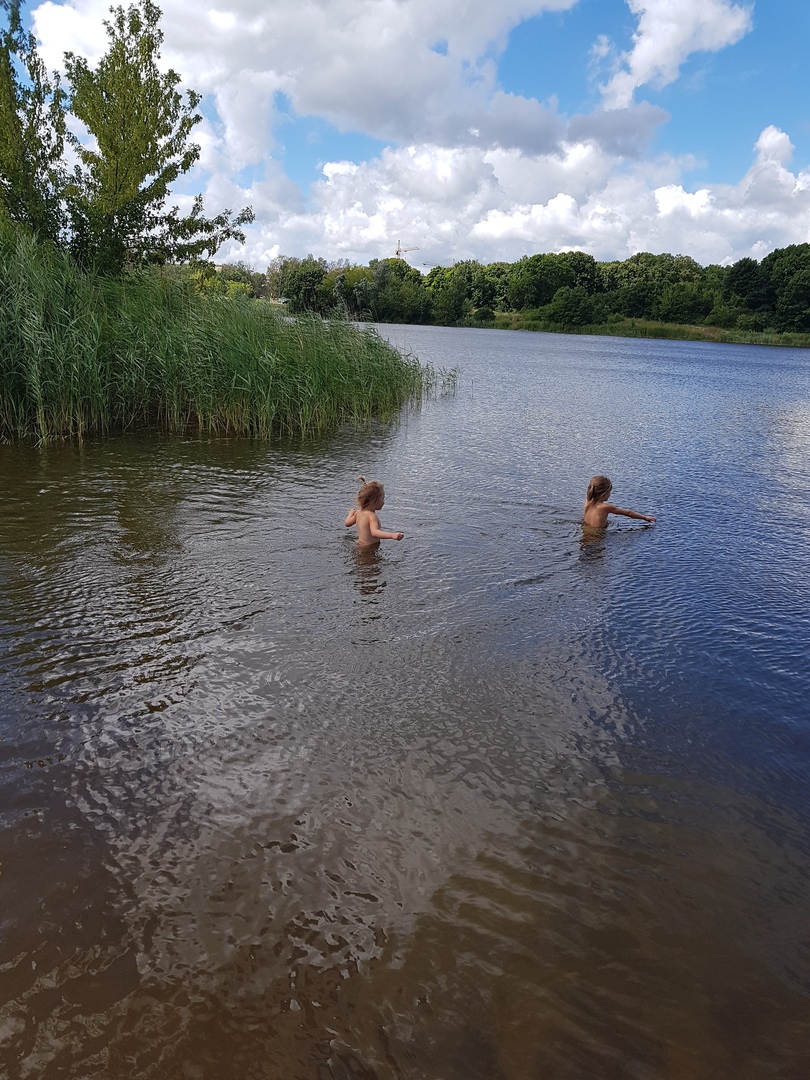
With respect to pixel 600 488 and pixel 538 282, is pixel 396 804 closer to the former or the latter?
pixel 600 488

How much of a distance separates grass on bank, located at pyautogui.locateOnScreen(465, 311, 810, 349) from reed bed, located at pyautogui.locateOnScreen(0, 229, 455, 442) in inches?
3418

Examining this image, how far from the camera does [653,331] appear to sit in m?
97.7

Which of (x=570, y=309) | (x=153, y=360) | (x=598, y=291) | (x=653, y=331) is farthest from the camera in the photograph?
(x=598, y=291)

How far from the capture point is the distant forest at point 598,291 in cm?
9500

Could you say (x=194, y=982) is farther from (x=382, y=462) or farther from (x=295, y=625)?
(x=382, y=462)

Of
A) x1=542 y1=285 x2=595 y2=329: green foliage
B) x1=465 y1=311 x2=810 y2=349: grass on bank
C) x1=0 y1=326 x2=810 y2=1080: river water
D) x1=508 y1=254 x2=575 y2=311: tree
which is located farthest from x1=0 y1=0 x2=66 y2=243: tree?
x1=508 y1=254 x2=575 y2=311: tree

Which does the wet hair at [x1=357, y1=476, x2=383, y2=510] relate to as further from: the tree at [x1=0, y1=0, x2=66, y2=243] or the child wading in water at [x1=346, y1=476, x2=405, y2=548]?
the tree at [x1=0, y1=0, x2=66, y2=243]

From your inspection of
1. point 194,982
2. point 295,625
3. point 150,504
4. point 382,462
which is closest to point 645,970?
point 194,982

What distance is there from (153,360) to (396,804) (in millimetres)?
11682

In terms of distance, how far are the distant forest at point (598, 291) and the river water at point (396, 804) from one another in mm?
65047

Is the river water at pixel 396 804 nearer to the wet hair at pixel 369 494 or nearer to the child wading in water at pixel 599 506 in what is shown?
the wet hair at pixel 369 494

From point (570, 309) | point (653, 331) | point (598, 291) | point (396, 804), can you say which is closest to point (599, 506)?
point (396, 804)

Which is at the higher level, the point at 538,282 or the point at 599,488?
the point at 538,282

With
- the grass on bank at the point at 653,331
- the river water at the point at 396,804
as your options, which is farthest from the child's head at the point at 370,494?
the grass on bank at the point at 653,331
